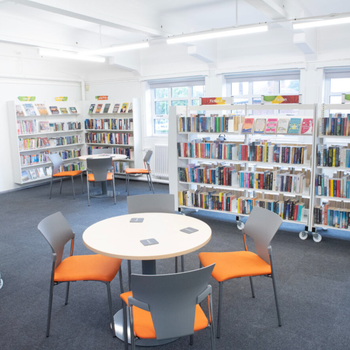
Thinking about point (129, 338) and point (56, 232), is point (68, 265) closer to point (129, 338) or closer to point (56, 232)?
point (56, 232)

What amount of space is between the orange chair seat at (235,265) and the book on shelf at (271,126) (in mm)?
2325

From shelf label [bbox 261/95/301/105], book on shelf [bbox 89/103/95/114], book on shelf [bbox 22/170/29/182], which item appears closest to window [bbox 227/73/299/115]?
shelf label [bbox 261/95/301/105]

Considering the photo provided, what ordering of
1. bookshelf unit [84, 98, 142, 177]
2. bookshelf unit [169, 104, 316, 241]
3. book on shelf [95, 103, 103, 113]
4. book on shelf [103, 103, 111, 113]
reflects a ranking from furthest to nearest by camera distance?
book on shelf [95, 103, 103, 113]
book on shelf [103, 103, 111, 113]
bookshelf unit [84, 98, 142, 177]
bookshelf unit [169, 104, 316, 241]

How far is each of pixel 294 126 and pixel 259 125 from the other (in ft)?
1.59

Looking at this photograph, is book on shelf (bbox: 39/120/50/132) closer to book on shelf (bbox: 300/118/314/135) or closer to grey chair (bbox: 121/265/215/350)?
book on shelf (bbox: 300/118/314/135)

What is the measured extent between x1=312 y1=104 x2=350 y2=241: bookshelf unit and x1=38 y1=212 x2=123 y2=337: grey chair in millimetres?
3066

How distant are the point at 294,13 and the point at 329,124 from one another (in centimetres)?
222

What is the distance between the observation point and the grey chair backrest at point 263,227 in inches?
115

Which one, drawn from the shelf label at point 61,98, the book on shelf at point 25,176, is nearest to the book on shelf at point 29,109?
the shelf label at point 61,98

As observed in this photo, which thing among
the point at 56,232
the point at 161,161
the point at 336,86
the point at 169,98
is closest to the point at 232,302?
the point at 56,232

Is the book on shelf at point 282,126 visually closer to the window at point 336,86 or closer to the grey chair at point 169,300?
the window at point 336,86

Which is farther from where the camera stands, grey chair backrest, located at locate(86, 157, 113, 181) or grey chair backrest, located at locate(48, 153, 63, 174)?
grey chair backrest, located at locate(48, 153, 63, 174)

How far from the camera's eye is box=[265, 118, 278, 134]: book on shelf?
16.3 feet

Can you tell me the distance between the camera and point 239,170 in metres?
5.60
